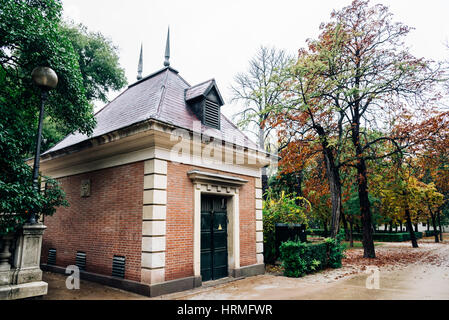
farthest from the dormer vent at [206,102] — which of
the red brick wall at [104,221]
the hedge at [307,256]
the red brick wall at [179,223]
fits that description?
the hedge at [307,256]

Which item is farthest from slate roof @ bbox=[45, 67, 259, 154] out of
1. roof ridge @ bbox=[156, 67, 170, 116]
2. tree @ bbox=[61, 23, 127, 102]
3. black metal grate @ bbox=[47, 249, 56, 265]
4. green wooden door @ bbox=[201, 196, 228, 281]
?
tree @ bbox=[61, 23, 127, 102]

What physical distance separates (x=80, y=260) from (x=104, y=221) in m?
2.00

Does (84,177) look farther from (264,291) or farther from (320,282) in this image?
(320,282)

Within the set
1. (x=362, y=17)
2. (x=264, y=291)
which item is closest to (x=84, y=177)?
(x=264, y=291)

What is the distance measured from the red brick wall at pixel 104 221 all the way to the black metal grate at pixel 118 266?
0.47 ft

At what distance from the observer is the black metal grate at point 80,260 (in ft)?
31.9

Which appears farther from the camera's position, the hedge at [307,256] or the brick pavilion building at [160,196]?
the hedge at [307,256]

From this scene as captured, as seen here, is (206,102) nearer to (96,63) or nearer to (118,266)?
(118,266)

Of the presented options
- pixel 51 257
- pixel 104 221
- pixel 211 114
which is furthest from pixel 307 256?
pixel 51 257

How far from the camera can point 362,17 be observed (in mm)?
15789

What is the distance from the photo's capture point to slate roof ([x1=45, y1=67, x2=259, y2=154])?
9430mm

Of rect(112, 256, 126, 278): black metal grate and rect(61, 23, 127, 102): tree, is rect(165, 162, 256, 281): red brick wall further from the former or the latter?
rect(61, 23, 127, 102): tree

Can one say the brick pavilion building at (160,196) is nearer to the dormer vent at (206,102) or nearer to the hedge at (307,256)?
the dormer vent at (206,102)

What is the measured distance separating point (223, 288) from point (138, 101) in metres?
7.34
